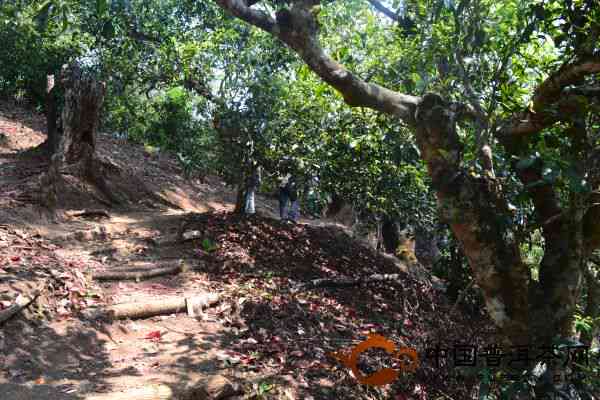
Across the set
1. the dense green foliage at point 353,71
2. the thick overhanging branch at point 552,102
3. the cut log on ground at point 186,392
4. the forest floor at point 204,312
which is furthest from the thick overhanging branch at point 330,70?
the cut log on ground at point 186,392

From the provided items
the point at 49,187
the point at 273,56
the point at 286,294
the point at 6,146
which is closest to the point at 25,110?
the point at 6,146

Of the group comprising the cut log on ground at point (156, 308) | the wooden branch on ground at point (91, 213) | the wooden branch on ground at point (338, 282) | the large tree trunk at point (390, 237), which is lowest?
the cut log on ground at point (156, 308)

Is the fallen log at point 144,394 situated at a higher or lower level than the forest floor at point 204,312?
lower

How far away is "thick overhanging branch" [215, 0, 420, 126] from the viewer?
4.30 meters

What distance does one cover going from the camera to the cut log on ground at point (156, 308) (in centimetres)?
498

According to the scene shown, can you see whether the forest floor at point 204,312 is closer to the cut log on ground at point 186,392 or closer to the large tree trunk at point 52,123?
the cut log on ground at point 186,392

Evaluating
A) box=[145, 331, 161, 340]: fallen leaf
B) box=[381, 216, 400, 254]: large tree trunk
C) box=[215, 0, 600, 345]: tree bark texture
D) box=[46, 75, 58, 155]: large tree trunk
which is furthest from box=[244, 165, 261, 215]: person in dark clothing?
box=[46, 75, 58, 155]: large tree trunk

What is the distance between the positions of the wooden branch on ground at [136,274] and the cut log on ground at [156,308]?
0.80 meters

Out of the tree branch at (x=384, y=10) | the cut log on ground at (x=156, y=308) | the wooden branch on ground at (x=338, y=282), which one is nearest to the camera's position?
the cut log on ground at (x=156, y=308)

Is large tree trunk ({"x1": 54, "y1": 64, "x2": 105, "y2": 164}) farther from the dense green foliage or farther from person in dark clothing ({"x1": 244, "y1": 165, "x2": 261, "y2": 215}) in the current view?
person in dark clothing ({"x1": 244, "y1": 165, "x2": 261, "y2": 215})

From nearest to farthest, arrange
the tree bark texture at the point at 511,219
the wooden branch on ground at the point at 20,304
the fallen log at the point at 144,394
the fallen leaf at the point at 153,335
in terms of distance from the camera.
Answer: the fallen log at the point at 144,394, the tree bark texture at the point at 511,219, the wooden branch on ground at the point at 20,304, the fallen leaf at the point at 153,335

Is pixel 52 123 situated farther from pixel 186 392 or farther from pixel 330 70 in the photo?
pixel 186 392

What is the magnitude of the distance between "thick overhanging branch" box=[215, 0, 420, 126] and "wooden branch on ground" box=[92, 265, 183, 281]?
3169mm
